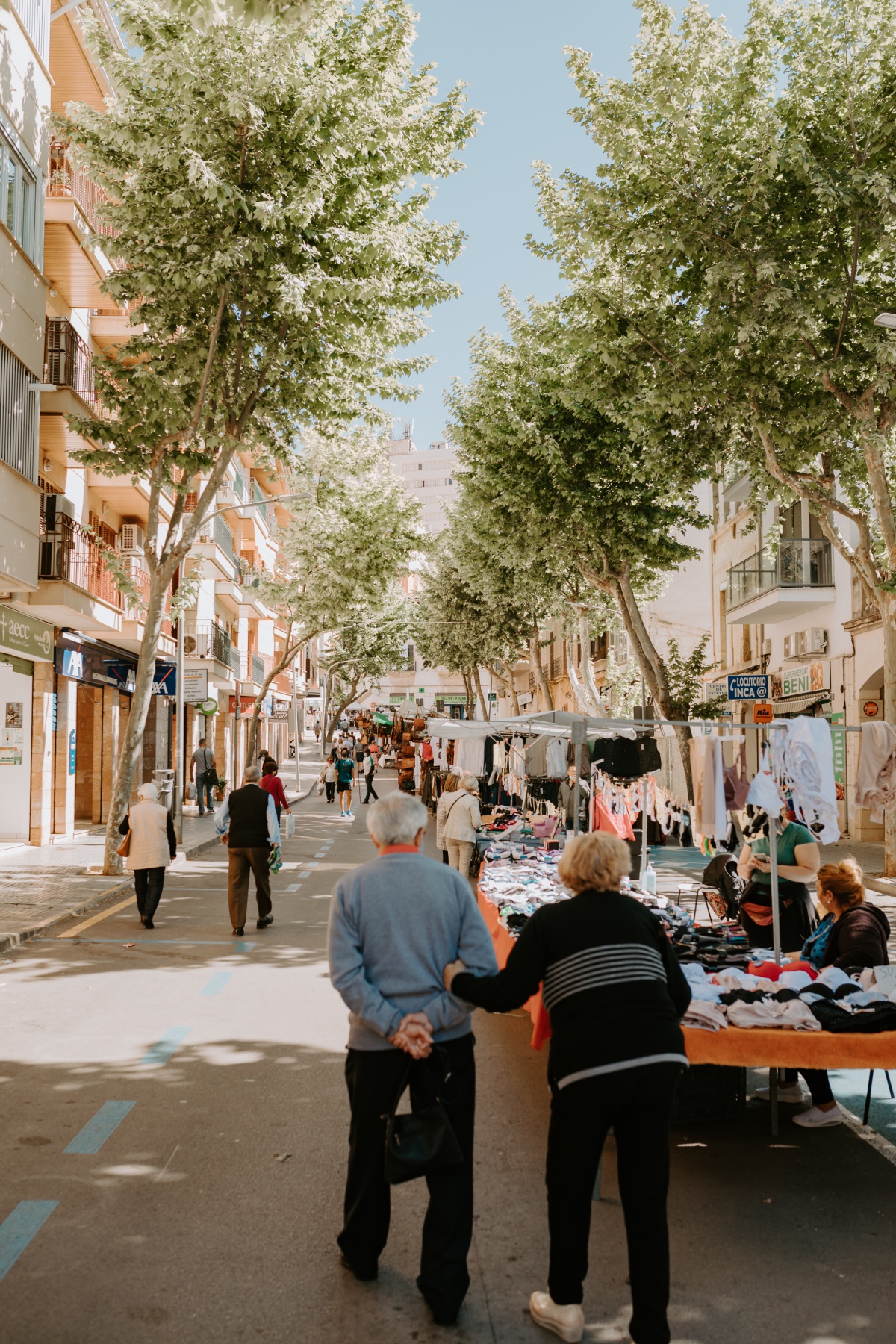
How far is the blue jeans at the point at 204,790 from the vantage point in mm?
30547

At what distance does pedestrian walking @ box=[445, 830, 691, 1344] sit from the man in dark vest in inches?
347

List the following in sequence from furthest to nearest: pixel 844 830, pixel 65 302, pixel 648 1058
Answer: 1. pixel 844 830
2. pixel 65 302
3. pixel 648 1058

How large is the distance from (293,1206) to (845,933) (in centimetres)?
375

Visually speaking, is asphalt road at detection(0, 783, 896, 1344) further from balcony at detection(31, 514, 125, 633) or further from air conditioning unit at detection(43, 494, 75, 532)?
air conditioning unit at detection(43, 494, 75, 532)

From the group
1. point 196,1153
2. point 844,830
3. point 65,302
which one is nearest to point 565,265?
point 65,302

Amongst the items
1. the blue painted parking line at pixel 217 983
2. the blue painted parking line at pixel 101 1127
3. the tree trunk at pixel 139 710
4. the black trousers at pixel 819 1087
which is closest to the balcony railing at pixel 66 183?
the tree trunk at pixel 139 710

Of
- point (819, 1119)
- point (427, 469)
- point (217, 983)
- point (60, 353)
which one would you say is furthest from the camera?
point (427, 469)

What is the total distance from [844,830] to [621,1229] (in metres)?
23.1

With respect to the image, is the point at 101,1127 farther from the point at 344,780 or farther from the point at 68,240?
the point at 344,780

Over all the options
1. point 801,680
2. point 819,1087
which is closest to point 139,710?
point 819,1087

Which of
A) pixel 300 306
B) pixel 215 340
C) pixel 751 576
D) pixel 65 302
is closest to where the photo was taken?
pixel 300 306

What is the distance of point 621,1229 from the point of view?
192 inches

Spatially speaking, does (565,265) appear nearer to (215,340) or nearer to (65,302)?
(215,340)

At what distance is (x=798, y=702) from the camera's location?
3053 cm
